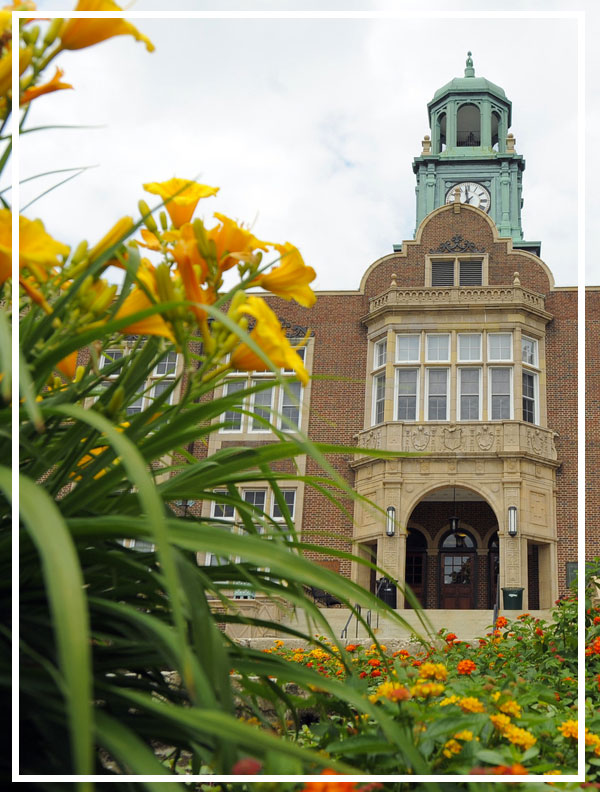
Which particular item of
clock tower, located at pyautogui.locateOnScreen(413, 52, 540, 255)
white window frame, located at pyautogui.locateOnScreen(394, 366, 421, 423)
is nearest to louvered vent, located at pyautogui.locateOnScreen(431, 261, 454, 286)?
white window frame, located at pyautogui.locateOnScreen(394, 366, 421, 423)

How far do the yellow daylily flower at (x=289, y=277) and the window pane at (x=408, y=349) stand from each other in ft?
50.0

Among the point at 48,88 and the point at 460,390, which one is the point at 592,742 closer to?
the point at 48,88

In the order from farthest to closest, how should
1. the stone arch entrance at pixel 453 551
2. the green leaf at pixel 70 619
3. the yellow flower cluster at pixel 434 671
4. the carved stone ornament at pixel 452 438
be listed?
the stone arch entrance at pixel 453 551 → the carved stone ornament at pixel 452 438 → the yellow flower cluster at pixel 434 671 → the green leaf at pixel 70 619

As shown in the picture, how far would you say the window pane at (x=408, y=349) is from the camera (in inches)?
650

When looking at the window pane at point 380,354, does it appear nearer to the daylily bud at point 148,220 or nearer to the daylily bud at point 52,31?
the daylily bud at point 148,220

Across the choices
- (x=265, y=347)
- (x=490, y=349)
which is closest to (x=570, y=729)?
(x=265, y=347)

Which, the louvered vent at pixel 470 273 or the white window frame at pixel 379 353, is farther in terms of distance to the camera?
the louvered vent at pixel 470 273

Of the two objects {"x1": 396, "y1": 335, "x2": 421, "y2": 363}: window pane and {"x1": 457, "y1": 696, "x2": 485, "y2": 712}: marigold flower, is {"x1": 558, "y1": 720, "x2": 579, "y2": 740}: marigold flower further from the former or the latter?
{"x1": 396, "y1": 335, "x2": 421, "y2": 363}: window pane

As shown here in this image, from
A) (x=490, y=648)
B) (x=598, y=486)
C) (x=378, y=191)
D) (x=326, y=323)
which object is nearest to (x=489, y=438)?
(x=598, y=486)

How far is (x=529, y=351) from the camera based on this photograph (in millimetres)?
16391

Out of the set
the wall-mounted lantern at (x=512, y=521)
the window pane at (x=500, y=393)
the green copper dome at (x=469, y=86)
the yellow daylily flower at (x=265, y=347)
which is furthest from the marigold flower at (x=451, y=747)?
the green copper dome at (x=469, y=86)

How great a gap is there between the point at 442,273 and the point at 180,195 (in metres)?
16.6

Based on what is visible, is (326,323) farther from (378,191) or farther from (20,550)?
(20,550)

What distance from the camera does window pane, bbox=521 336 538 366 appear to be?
16259 millimetres
